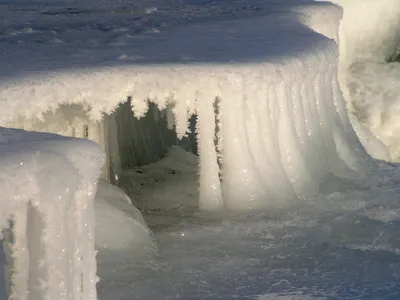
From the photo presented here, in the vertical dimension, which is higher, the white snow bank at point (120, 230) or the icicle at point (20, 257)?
the icicle at point (20, 257)

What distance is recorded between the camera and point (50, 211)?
6.03ft

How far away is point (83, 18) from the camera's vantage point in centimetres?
467

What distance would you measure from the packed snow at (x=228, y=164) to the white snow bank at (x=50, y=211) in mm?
47

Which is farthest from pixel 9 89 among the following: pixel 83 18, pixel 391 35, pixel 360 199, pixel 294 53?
pixel 391 35

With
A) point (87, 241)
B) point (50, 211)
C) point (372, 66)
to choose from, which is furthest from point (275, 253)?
point (372, 66)

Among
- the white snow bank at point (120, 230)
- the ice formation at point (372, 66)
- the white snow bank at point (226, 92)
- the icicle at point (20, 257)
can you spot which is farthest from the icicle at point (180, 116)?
the ice formation at point (372, 66)

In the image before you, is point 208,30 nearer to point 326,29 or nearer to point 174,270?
point 326,29

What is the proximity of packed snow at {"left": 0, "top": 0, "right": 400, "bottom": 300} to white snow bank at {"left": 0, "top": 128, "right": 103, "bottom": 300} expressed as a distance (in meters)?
0.05

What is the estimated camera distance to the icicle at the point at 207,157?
124 inches

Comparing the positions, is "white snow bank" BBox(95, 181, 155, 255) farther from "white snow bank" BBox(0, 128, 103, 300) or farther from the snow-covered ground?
"white snow bank" BBox(0, 128, 103, 300)

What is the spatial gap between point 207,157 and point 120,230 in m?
0.50

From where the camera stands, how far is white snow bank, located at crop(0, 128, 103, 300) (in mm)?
1773

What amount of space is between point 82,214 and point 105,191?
4.50ft

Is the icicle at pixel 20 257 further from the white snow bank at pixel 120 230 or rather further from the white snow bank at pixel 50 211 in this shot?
the white snow bank at pixel 120 230
